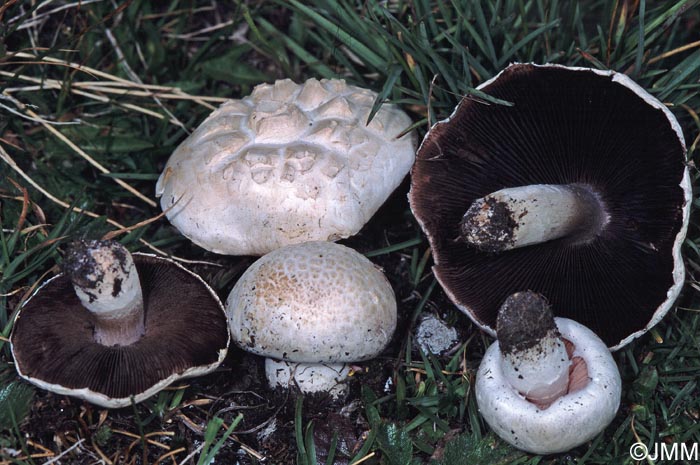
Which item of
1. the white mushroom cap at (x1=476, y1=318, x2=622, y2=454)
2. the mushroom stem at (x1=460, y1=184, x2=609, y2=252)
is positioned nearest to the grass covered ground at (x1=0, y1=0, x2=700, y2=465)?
the white mushroom cap at (x1=476, y1=318, x2=622, y2=454)

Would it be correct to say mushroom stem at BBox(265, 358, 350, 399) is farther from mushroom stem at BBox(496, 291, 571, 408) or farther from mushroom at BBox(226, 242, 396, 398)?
mushroom stem at BBox(496, 291, 571, 408)

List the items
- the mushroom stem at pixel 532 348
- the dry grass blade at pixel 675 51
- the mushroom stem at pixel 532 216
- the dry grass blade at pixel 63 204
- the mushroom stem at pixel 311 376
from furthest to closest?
the dry grass blade at pixel 63 204 < the dry grass blade at pixel 675 51 < the mushroom stem at pixel 311 376 < the mushroom stem at pixel 532 216 < the mushroom stem at pixel 532 348

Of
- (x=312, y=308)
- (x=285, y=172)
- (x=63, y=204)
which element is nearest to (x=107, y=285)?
(x=312, y=308)

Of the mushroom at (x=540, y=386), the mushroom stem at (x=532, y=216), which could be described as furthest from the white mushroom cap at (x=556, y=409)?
the mushroom stem at (x=532, y=216)

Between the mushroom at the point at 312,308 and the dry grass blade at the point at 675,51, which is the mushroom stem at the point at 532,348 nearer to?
the mushroom at the point at 312,308

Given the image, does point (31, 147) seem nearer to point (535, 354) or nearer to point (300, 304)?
point (300, 304)
